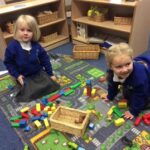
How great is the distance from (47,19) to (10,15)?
0.45m

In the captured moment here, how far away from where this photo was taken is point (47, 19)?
Result: 8.02 feet

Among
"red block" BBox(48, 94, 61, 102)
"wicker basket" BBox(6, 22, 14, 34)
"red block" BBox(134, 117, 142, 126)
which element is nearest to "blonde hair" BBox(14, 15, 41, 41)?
"red block" BBox(48, 94, 61, 102)

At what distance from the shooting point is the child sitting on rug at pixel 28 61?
1.56 metres

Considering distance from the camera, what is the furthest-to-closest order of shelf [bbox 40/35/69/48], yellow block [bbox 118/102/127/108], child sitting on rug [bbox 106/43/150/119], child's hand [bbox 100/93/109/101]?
shelf [bbox 40/35/69/48], child's hand [bbox 100/93/109/101], yellow block [bbox 118/102/127/108], child sitting on rug [bbox 106/43/150/119]

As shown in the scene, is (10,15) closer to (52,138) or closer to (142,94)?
(52,138)

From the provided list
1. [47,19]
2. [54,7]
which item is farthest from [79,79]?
[54,7]

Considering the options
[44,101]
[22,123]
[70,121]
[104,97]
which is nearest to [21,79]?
[44,101]

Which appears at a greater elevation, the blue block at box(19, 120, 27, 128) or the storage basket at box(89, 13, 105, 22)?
the storage basket at box(89, 13, 105, 22)

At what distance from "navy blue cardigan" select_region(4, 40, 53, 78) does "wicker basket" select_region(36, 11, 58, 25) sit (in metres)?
0.79

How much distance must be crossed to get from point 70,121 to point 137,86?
1.71 feet

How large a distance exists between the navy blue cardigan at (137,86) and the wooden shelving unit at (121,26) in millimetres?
679

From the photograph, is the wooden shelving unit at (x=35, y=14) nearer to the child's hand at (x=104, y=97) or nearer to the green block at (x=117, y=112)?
the child's hand at (x=104, y=97)

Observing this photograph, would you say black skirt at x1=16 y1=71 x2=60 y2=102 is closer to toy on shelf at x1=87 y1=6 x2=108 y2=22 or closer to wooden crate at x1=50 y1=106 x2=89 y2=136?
wooden crate at x1=50 y1=106 x2=89 y2=136

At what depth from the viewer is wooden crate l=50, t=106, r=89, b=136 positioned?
1.26 metres
